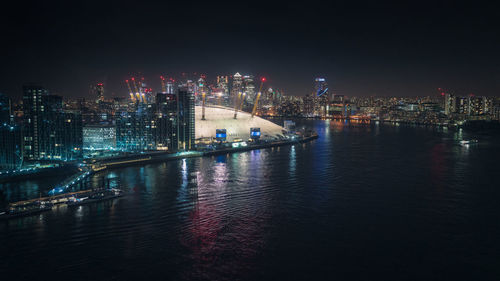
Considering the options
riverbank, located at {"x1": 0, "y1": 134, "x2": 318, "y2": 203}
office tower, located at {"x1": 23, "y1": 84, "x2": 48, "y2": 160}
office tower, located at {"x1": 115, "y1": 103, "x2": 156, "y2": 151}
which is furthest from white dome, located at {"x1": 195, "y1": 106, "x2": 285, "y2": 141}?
office tower, located at {"x1": 23, "y1": 84, "x2": 48, "y2": 160}

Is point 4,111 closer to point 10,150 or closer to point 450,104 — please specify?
point 10,150

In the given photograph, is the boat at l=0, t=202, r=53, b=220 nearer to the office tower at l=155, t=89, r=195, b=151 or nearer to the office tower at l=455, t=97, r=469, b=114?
the office tower at l=155, t=89, r=195, b=151

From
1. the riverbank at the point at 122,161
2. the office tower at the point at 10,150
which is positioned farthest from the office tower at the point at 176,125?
the office tower at the point at 10,150

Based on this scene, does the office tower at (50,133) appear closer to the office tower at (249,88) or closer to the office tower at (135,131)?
the office tower at (135,131)

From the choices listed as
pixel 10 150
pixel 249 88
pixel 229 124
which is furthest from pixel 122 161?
pixel 249 88

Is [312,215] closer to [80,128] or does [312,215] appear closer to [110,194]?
[110,194]
